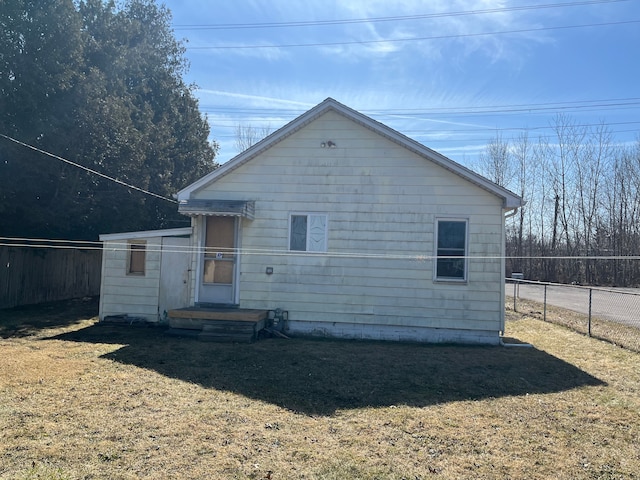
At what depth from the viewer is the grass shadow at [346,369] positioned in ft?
20.0

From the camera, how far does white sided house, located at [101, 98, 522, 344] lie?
983 centimetres

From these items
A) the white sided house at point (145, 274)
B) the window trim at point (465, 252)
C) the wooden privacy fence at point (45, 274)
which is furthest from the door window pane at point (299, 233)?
the wooden privacy fence at point (45, 274)

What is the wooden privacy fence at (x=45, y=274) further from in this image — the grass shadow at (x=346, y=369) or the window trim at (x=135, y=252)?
the grass shadow at (x=346, y=369)

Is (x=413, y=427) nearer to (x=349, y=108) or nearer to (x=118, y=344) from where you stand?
(x=118, y=344)

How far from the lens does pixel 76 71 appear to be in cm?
1327

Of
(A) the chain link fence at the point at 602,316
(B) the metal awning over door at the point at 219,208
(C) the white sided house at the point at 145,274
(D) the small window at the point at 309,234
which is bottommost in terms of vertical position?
(A) the chain link fence at the point at 602,316

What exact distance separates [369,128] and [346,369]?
17.9 ft

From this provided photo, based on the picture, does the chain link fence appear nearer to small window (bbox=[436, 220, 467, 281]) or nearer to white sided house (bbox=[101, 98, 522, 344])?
small window (bbox=[436, 220, 467, 281])

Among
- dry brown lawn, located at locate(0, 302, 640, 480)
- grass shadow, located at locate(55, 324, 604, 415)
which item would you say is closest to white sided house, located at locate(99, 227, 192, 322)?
grass shadow, located at locate(55, 324, 604, 415)

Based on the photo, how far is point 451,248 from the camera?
994 centimetres

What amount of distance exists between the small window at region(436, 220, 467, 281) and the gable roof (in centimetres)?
96

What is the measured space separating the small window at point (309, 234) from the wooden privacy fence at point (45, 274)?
30.4 feet

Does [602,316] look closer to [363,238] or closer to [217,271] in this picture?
[363,238]

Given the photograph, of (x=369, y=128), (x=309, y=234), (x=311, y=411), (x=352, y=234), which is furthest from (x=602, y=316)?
(x=311, y=411)
